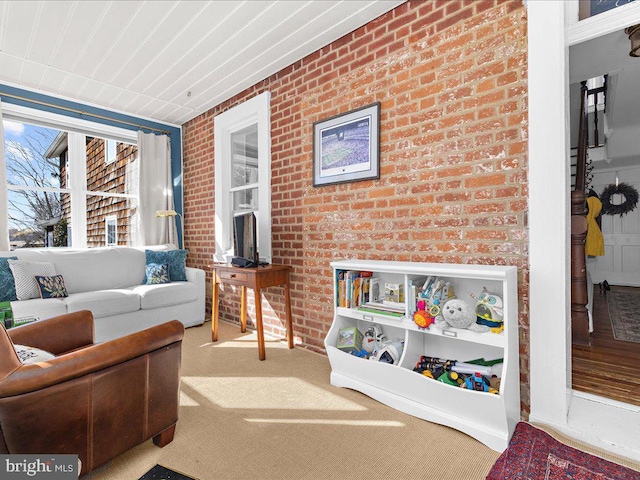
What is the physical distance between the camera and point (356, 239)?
2629 millimetres

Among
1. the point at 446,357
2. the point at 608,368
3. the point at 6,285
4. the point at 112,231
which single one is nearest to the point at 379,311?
the point at 446,357

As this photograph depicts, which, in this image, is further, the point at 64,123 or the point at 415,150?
the point at 64,123

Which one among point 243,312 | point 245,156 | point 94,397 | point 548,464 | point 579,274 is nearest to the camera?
point 94,397

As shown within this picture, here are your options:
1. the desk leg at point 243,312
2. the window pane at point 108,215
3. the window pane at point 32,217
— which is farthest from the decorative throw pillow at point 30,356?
the window pane at point 108,215


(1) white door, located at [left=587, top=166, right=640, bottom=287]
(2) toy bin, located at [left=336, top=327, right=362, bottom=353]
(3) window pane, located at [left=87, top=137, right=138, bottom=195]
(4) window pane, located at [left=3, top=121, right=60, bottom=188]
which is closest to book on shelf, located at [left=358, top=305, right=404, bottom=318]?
(2) toy bin, located at [left=336, top=327, right=362, bottom=353]

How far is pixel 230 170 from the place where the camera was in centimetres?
402

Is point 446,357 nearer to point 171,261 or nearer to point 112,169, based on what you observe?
point 171,261

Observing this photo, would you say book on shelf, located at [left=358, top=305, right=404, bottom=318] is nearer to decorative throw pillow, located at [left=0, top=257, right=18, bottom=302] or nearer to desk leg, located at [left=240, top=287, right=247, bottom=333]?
desk leg, located at [left=240, top=287, right=247, bottom=333]

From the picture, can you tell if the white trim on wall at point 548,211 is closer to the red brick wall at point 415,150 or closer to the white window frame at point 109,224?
the red brick wall at point 415,150

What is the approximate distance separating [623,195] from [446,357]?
265 inches

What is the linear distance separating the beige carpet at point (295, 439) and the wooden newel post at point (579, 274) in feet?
6.37

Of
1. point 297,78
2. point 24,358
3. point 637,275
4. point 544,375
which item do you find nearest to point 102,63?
point 297,78

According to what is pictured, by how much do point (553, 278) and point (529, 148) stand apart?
0.69 metres

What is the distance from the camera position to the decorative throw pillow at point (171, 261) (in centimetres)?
386
